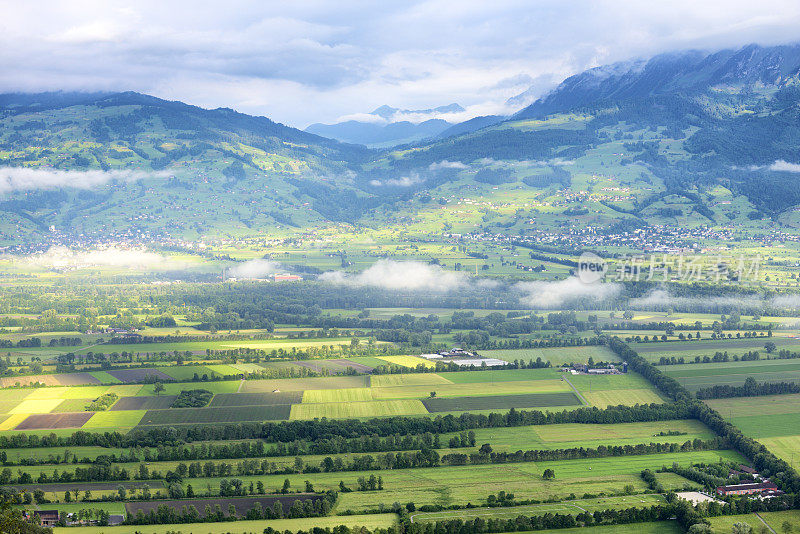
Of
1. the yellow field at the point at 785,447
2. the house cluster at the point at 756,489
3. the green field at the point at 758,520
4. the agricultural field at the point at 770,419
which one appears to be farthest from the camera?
the agricultural field at the point at 770,419

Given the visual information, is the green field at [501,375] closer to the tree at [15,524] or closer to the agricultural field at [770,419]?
the agricultural field at [770,419]

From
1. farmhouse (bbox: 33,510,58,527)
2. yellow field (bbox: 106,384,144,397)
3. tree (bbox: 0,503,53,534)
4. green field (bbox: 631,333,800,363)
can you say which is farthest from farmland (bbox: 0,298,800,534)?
tree (bbox: 0,503,53,534)

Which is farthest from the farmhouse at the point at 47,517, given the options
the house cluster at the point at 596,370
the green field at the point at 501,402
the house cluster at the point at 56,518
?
the house cluster at the point at 596,370

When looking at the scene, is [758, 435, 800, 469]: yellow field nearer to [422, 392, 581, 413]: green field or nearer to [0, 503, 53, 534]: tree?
[422, 392, 581, 413]: green field

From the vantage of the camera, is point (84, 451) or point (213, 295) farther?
point (213, 295)

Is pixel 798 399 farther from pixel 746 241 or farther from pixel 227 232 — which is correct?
Result: pixel 227 232

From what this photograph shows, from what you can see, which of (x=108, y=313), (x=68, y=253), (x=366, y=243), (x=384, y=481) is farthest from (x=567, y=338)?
(x=68, y=253)

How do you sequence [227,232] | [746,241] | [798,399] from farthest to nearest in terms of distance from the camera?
[227,232]
[746,241]
[798,399]
